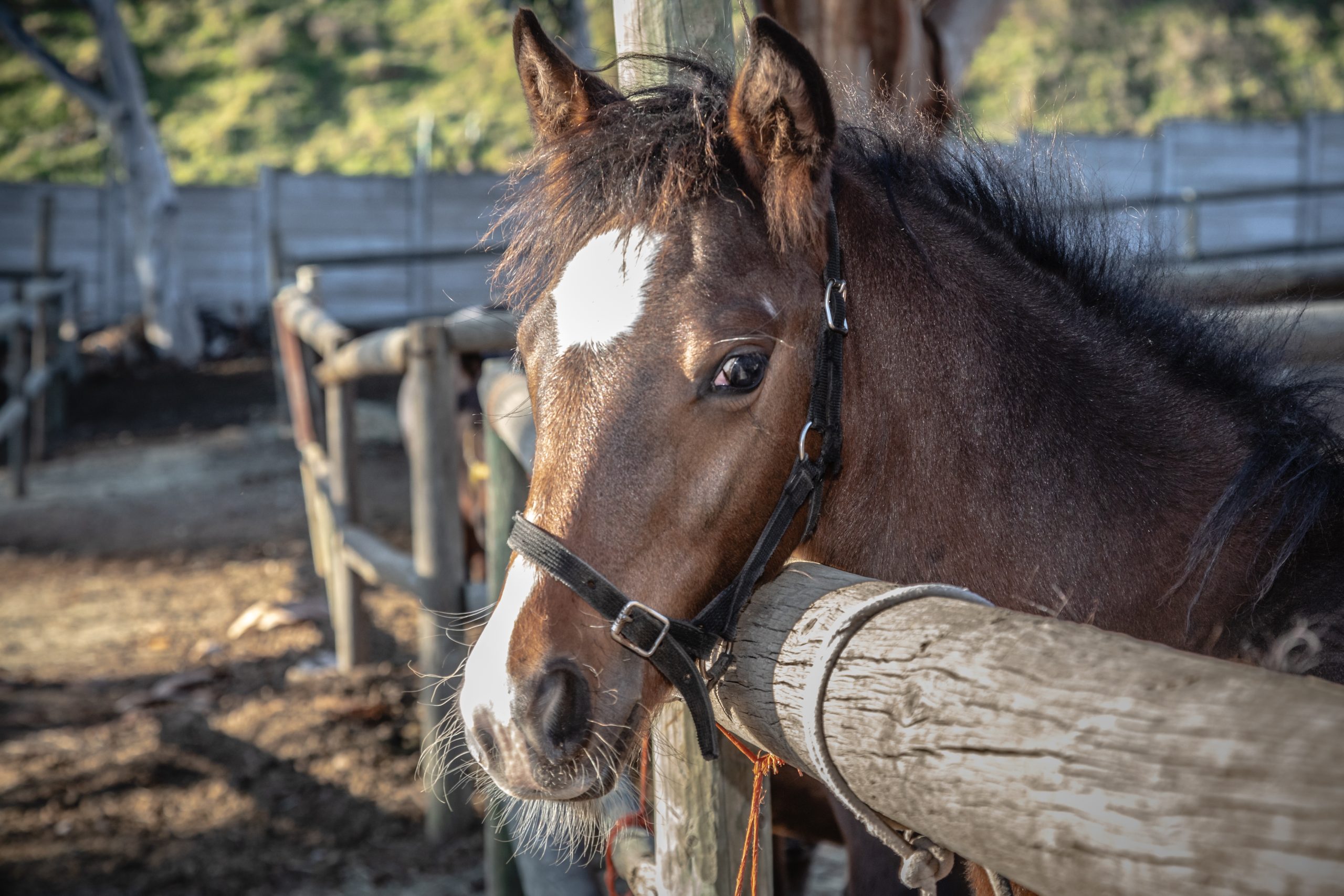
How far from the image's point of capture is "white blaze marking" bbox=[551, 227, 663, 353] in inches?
56.1

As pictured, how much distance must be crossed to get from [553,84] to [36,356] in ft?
33.5

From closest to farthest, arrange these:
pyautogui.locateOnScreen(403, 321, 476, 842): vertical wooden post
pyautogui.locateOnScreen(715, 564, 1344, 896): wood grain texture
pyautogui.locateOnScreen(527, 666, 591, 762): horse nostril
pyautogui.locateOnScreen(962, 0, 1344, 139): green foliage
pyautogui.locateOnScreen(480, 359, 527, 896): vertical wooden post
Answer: pyautogui.locateOnScreen(715, 564, 1344, 896): wood grain texture < pyautogui.locateOnScreen(527, 666, 591, 762): horse nostril < pyautogui.locateOnScreen(480, 359, 527, 896): vertical wooden post < pyautogui.locateOnScreen(403, 321, 476, 842): vertical wooden post < pyautogui.locateOnScreen(962, 0, 1344, 139): green foliage

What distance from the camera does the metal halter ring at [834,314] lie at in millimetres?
1502

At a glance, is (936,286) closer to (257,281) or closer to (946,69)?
(946,69)

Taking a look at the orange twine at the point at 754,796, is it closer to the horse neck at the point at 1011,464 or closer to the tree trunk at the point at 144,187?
the horse neck at the point at 1011,464

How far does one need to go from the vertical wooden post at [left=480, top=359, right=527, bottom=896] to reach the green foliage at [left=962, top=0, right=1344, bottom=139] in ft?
75.9

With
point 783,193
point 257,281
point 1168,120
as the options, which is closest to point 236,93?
point 257,281

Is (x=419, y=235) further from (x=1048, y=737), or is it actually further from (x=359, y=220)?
(x=1048, y=737)

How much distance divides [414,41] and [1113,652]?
33.7m

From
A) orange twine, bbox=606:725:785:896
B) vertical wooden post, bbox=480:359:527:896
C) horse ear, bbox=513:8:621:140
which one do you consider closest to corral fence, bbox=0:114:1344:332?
vertical wooden post, bbox=480:359:527:896

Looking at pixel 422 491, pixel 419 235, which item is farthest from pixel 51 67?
pixel 422 491

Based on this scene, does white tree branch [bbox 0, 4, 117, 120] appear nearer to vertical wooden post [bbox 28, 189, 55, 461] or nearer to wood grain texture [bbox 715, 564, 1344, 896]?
vertical wooden post [bbox 28, 189, 55, 461]

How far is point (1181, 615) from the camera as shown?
1.52 metres

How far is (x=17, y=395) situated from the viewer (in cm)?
925
